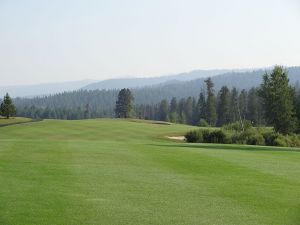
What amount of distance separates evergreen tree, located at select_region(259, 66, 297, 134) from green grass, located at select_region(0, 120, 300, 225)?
105 feet

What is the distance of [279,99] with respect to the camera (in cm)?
5297

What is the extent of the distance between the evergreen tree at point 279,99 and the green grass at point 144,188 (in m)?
31.9

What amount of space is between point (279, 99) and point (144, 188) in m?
42.6

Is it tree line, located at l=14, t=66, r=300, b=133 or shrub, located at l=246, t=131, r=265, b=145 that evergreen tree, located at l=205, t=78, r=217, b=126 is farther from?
shrub, located at l=246, t=131, r=265, b=145

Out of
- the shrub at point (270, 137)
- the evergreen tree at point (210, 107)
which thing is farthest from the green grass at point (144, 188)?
the evergreen tree at point (210, 107)

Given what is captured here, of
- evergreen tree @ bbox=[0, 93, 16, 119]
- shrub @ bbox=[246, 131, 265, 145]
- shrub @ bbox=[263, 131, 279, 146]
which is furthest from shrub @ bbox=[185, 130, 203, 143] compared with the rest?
evergreen tree @ bbox=[0, 93, 16, 119]

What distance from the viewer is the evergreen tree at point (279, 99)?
53.0m

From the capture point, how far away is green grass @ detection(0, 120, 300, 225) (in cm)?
1002

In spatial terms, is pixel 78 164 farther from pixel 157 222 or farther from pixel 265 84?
pixel 265 84

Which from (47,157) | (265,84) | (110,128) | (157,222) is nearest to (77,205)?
(157,222)

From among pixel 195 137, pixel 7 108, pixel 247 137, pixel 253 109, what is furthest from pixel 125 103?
pixel 247 137

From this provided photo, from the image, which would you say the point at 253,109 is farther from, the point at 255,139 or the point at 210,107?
the point at 255,139

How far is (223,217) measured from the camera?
396 inches

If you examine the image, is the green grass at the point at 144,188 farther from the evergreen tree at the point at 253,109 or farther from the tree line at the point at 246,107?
the evergreen tree at the point at 253,109
